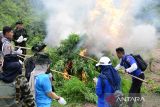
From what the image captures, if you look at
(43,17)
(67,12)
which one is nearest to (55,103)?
(67,12)

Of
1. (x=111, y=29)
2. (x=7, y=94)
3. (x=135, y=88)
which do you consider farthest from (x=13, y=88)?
(x=111, y=29)

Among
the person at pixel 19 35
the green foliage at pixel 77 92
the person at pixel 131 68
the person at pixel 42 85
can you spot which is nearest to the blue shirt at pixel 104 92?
the person at pixel 42 85

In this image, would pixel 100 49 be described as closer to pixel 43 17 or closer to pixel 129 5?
pixel 129 5

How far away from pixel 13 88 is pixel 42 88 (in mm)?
602

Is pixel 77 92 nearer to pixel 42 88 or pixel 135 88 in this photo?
pixel 135 88

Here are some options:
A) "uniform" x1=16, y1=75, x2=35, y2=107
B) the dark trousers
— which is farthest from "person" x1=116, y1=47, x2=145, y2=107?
"uniform" x1=16, y1=75, x2=35, y2=107

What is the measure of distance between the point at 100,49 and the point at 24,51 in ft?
8.38

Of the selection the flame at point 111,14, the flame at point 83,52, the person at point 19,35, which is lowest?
the flame at point 83,52

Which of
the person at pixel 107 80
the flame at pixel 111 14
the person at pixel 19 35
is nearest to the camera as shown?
the person at pixel 107 80

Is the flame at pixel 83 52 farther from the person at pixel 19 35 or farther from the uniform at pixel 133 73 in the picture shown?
the uniform at pixel 133 73

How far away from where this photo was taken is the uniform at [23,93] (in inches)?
202

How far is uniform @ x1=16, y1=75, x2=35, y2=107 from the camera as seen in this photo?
16.8 ft

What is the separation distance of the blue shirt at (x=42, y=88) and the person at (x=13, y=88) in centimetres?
29

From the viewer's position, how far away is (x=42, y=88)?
554cm
